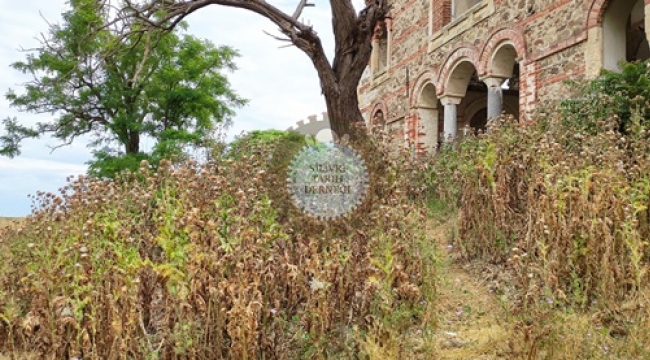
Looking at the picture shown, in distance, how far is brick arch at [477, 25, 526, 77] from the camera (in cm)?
1121

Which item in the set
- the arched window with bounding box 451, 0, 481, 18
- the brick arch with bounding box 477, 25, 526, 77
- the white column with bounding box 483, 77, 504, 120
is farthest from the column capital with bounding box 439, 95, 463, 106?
the arched window with bounding box 451, 0, 481, 18

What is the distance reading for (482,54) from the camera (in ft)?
40.9

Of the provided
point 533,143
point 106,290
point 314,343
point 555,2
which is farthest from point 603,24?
point 106,290

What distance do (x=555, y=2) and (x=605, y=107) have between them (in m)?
3.84

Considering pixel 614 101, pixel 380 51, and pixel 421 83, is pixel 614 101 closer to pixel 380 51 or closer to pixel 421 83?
pixel 421 83

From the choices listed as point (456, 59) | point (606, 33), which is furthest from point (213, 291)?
point (456, 59)

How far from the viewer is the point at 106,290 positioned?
3318 millimetres

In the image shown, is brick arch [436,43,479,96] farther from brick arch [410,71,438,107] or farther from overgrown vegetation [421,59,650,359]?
overgrown vegetation [421,59,650,359]

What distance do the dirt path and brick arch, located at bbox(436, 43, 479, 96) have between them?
27.9 ft

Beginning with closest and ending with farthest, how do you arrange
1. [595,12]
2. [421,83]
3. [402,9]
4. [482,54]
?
[595,12] → [482,54] → [421,83] → [402,9]

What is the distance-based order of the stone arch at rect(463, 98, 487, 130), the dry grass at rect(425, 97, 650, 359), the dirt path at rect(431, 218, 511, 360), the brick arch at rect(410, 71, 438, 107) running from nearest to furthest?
the dry grass at rect(425, 97, 650, 359)
the dirt path at rect(431, 218, 511, 360)
the brick arch at rect(410, 71, 438, 107)
the stone arch at rect(463, 98, 487, 130)

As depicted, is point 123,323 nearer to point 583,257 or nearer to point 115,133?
point 583,257

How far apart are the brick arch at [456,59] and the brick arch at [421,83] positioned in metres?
0.37

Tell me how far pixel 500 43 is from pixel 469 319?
9265mm
